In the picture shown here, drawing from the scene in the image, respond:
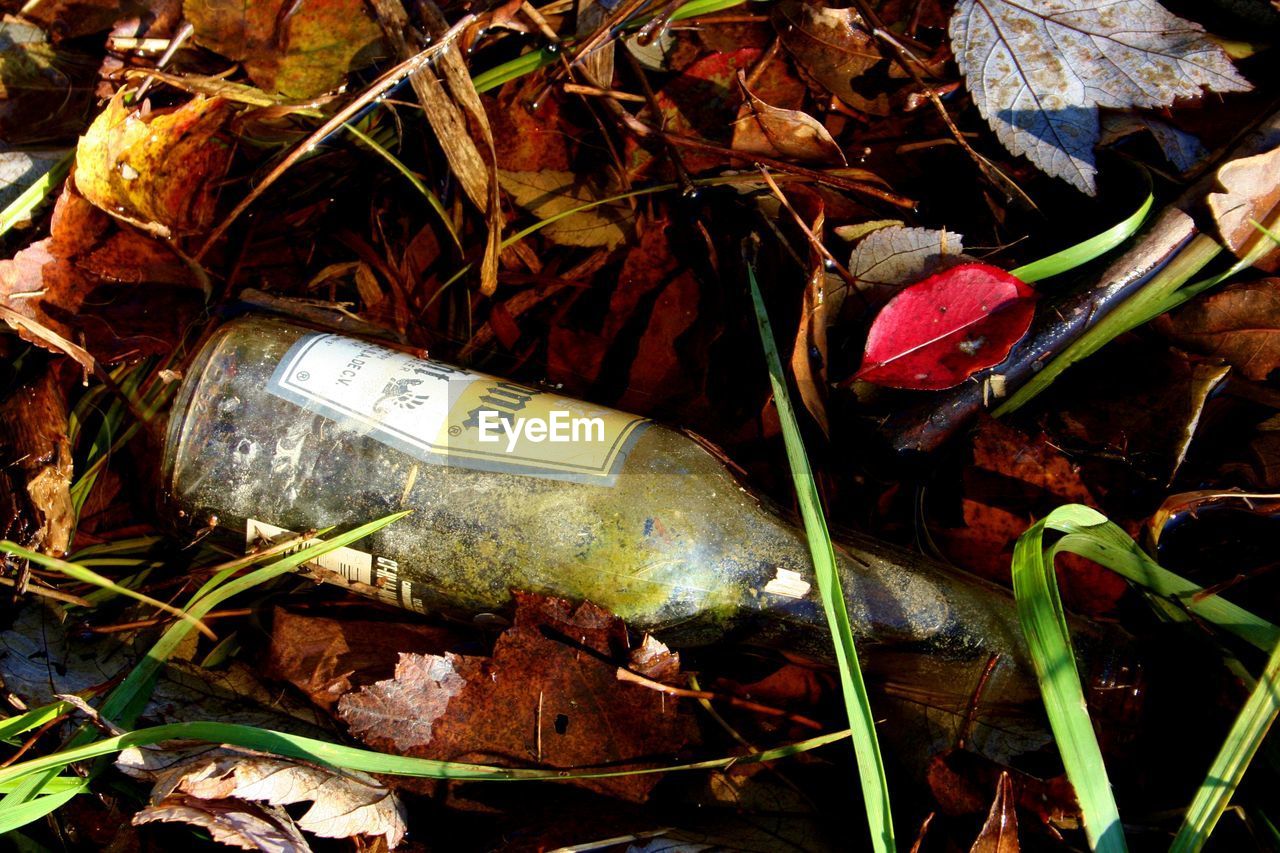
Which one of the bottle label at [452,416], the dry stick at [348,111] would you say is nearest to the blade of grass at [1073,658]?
the bottle label at [452,416]

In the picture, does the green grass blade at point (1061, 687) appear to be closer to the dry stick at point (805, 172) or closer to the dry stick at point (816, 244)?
the dry stick at point (816, 244)

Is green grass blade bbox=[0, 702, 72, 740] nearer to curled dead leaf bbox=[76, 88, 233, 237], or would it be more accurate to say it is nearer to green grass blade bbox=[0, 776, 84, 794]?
green grass blade bbox=[0, 776, 84, 794]

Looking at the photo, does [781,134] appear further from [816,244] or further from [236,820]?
[236,820]

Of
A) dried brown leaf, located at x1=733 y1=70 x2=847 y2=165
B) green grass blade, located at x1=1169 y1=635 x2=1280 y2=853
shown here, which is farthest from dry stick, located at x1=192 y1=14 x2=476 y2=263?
green grass blade, located at x1=1169 y1=635 x2=1280 y2=853

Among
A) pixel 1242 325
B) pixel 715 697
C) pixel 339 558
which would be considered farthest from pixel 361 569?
pixel 1242 325

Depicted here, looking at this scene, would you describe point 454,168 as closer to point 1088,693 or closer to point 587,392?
point 587,392

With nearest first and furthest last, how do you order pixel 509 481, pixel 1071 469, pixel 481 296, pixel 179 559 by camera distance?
pixel 509 481, pixel 1071 469, pixel 179 559, pixel 481 296

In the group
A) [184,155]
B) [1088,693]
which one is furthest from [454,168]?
[1088,693]
